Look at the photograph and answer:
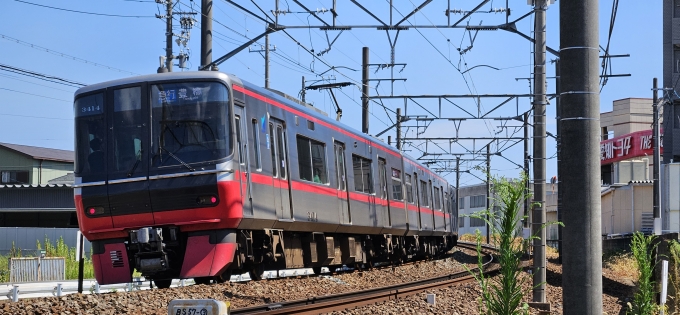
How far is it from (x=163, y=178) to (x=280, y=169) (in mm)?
2179

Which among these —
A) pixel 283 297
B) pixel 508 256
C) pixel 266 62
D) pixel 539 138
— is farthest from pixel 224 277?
pixel 266 62

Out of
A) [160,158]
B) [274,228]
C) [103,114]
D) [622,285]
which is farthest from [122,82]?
[622,285]

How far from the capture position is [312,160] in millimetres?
14516

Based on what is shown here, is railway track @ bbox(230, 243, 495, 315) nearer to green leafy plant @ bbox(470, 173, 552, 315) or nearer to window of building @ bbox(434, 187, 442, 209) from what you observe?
green leafy plant @ bbox(470, 173, 552, 315)

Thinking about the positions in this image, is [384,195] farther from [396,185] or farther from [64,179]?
[64,179]

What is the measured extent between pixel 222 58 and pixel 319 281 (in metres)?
4.78

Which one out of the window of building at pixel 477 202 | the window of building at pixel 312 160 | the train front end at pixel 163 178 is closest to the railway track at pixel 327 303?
the train front end at pixel 163 178

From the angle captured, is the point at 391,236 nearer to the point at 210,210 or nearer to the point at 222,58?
the point at 222,58

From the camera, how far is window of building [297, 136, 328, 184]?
1395 cm

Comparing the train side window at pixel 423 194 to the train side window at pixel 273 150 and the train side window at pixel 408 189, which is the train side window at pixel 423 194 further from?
the train side window at pixel 273 150

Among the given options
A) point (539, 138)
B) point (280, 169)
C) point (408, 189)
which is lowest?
point (408, 189)

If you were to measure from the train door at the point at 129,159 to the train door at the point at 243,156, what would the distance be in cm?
113

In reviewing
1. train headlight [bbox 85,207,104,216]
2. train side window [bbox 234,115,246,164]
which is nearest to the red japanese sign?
train side window [bbox 234,115,246,164]

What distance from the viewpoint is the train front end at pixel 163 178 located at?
11.2 metres
